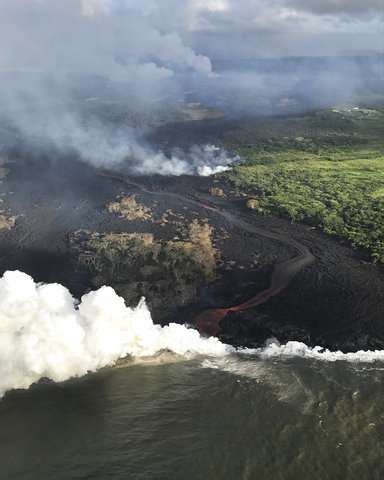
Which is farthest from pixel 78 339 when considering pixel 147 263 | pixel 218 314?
pixel 147 263

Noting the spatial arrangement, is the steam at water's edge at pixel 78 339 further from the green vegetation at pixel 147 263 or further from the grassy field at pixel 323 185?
the grassy field at pixel 323 185

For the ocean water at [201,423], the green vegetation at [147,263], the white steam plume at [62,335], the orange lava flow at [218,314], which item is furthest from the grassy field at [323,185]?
the white steam plume at [62,335]

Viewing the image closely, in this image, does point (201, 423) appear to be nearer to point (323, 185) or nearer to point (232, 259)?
point (232, 259)

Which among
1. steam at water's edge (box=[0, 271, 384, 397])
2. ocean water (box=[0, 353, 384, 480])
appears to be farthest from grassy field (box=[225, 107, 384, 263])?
Answer: ocean water (box=[0, 353, 384, 480])

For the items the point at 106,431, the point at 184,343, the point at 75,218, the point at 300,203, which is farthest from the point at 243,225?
the point at 106,431

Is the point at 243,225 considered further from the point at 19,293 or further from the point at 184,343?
the point at 19,293

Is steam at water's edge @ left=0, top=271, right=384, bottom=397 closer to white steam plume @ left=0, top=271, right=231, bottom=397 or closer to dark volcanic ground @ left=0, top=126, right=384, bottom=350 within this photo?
white steam plume @ left=0, top=271, right=231, bottom=397
